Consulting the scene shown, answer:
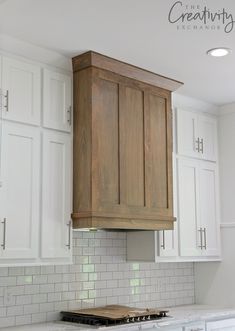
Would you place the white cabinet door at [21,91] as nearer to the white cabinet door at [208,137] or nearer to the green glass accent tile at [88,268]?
the green glass accent tile at [88,268]

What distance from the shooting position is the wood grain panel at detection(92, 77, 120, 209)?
11.5ft

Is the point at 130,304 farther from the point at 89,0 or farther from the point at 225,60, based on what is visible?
the point at 89,0

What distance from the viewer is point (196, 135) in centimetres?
466

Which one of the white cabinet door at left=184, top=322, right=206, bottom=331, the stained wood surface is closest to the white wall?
the white cabinet door at left=184, top=322, right=206, bottom=331

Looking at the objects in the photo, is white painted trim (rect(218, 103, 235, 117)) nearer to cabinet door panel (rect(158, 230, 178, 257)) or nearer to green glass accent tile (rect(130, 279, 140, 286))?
cabinet door panel (rect(158, 230, 178, 257))

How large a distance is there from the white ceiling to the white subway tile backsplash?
1437 mm

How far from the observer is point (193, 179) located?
4562 millimetres

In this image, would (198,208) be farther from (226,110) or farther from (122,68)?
(122,68)

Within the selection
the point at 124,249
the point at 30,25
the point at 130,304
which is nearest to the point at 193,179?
the point at 124,249

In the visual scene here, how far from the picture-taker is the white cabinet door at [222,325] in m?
4.08

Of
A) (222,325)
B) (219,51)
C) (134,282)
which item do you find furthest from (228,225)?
(219,51)

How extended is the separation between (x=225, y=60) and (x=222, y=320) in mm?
2110

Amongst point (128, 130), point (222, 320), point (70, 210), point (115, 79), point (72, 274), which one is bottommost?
point (222, 320)

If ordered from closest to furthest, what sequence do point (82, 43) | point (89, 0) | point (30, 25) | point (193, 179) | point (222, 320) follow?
point (89, 0), point (30, 25), point (82, 43), point (222, 320), point (193, 179)
